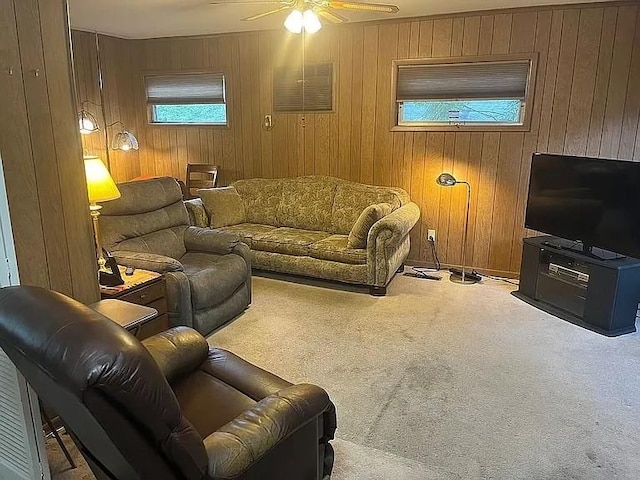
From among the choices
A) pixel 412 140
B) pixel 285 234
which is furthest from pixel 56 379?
pixel 412 140

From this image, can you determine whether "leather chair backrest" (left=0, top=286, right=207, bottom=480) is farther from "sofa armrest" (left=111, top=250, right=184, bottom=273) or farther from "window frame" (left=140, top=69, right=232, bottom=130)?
"window frame" (left=140, top=69, right=232, bottom=130)

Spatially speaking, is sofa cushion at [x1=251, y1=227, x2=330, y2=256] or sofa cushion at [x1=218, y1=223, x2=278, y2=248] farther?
sofa cushion at [x1=218, y1=223, x2=278, y2=248]

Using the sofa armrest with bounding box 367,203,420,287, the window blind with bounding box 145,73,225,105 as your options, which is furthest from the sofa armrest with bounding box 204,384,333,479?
the window blind with bounding box 145,73,225,105

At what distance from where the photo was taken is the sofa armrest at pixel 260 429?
1.45 m

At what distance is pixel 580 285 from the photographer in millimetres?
3791

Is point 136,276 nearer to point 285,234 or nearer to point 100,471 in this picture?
Result: point 100,471

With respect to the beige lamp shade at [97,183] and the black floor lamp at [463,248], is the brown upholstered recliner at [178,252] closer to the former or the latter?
the beige lamp shade at [97,183]

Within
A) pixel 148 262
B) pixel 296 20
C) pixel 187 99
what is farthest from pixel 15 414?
pixel 187 99

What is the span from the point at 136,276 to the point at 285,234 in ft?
6.75

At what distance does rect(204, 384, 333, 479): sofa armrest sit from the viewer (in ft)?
4.77

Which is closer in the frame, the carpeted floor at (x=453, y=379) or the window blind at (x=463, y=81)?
the carpeted floor at (x=453, y=379)

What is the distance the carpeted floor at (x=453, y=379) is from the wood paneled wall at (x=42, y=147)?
970 millimetres

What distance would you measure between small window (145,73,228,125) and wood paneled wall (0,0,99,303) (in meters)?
4.06

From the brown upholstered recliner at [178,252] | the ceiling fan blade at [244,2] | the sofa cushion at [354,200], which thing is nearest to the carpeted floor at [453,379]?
the brown upholstered recliner at [178,252]
